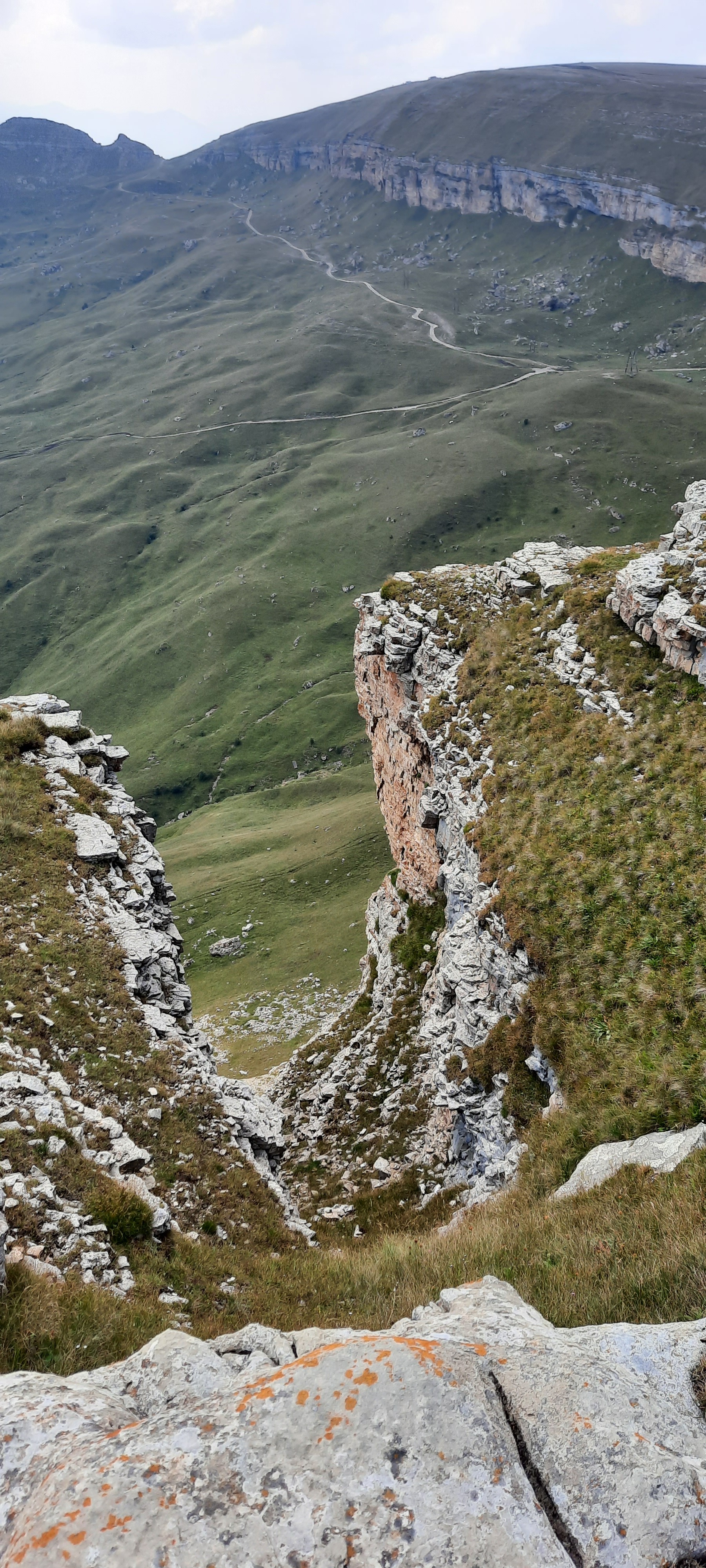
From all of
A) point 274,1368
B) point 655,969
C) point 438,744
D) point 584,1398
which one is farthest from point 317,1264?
point 438,744

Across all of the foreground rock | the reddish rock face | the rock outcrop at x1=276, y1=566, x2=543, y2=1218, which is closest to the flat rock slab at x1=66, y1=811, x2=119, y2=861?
the rock outcrop at x1=276, y1=566, x2=543, y2=1218

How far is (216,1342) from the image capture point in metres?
9.75

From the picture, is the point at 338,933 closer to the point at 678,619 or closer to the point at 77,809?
the point at 77,809

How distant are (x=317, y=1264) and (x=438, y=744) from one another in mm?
28763

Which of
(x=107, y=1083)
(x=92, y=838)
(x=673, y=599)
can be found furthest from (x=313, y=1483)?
(x=673, y=599)

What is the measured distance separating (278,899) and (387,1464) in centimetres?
9301

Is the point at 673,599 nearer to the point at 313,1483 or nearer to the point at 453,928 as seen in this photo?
the point at 453,928

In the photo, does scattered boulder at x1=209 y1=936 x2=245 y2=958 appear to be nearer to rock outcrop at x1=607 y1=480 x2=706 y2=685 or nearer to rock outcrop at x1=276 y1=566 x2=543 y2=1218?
rock outcrop at x1=276 y1=566 x2=543 y2=1218

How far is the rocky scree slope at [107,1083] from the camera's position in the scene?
14.8 meters

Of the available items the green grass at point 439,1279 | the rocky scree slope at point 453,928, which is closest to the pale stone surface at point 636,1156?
the rocky scree slope at point 453,928

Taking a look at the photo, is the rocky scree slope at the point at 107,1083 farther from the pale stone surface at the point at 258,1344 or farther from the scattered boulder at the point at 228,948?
the scattered boulder at the point at 228,948

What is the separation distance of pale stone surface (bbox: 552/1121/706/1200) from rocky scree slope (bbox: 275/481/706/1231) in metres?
0.16

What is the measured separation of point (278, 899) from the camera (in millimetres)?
98250

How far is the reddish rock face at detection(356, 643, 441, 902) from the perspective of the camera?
44750 mm
